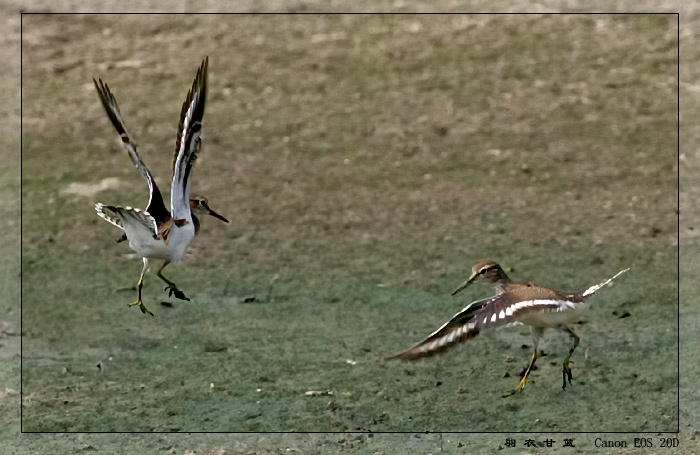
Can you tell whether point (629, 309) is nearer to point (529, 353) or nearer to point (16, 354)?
point (529, 353)

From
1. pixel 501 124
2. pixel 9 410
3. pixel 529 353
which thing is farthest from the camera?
pixel 501 124

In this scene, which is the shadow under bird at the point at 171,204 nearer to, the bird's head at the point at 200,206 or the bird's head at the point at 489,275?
the bird's head at the point at 200,206

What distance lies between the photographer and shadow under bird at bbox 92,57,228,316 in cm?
623

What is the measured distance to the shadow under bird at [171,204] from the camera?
623 centimetres

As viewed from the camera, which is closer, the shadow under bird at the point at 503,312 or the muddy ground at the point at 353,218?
the shadow under bird at the point at 503,312

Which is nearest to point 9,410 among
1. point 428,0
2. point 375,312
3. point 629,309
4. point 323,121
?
point 375,312

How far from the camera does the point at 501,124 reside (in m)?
16.4

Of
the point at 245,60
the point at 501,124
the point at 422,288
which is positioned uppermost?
the point at 245,60

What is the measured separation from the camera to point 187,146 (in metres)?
6.23

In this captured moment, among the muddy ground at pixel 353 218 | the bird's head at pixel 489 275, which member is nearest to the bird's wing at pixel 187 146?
the bird's head at pixel 489 275

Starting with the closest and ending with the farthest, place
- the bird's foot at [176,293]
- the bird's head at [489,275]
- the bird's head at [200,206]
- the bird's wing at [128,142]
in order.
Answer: the bird's foot at [176,293] → the bird's wing at [128,142] → the bird's head at [200,206] → the bird's head at [489,275]

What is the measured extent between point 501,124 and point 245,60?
155 inches

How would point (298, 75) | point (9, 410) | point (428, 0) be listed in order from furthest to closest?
point (428, 0)
point (298, 75)
point (9, 410)

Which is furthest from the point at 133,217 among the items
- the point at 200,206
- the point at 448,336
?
the point at 448,336
